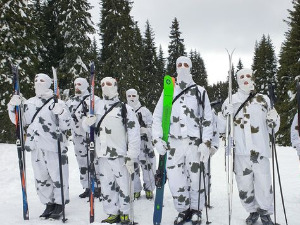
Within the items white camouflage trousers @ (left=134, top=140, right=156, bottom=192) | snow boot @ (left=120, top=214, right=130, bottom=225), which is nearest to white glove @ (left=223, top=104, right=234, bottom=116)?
snow boot @ (left=120, top=214, right=130, bottom=225)

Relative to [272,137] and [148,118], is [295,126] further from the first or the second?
[148,118]

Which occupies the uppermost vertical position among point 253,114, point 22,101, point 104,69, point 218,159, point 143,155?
point 104,69

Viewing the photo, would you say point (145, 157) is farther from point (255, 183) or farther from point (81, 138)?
point (255, 183)

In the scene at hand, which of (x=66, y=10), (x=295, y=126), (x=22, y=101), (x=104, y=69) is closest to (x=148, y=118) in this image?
(x=22, y=101)

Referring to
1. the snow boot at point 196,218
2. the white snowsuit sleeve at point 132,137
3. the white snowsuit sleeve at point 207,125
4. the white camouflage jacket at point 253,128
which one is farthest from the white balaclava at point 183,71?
the snow boot at point 196,218

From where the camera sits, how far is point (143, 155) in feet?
26.2

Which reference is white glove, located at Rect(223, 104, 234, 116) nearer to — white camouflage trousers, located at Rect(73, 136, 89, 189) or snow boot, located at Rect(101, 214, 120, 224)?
snow boot, located at Rect(101, 214, 120, 224)

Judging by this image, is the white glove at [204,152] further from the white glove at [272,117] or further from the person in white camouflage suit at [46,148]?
the person in white camouflage suit at [46,148]

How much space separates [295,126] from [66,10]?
858 inches

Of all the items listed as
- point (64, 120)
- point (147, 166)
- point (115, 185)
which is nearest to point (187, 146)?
point (115, 185)

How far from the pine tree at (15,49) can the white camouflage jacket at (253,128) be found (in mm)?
14193

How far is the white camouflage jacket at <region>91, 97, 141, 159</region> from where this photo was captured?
219 inches

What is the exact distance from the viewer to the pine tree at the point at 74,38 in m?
23.4

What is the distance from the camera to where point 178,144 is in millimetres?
5453
